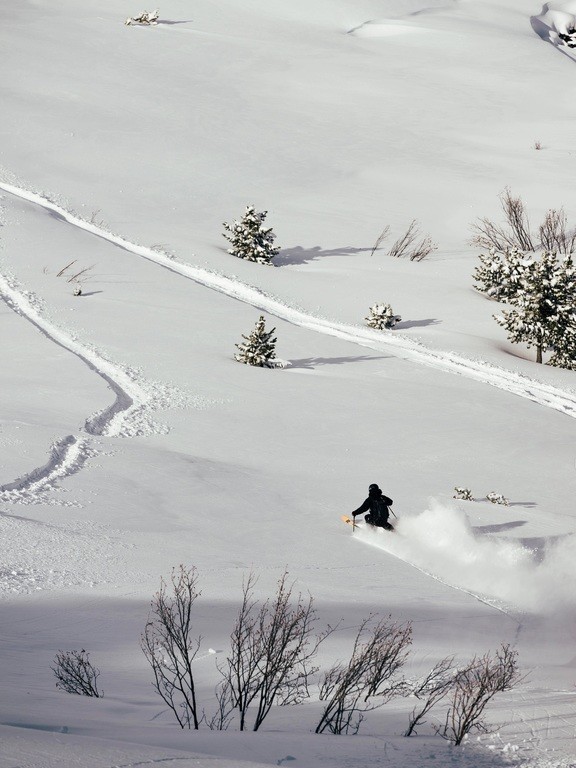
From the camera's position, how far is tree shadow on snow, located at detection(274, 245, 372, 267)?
35.2 metres

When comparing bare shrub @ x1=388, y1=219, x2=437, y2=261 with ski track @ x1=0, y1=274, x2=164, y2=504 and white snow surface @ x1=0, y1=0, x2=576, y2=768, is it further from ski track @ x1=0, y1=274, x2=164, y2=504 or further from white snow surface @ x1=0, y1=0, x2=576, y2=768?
ski track @ x1=0, y1=274, x2=164, y2=504

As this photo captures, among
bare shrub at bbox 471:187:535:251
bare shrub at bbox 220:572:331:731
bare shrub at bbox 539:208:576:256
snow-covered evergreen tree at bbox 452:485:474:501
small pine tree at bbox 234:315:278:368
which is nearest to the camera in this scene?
bare shrub at bbox 220:572:331:731

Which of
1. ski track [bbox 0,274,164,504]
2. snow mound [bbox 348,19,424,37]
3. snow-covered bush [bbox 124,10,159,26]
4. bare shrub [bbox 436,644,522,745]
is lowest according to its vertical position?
ski track [bbox 0,274,164,504]

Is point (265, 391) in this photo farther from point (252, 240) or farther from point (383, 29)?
point (383, 29)

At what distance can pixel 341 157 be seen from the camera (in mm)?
46938

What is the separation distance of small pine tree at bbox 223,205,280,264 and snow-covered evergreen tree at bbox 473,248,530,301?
7.01m

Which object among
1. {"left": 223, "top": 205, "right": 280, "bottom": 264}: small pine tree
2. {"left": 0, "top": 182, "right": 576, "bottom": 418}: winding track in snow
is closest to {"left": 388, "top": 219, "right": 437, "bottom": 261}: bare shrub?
{"left": 223, "top": 205, "right": 280, "bottom": 264}: small pine tree

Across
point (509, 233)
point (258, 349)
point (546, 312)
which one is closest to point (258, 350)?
point (258, 349)

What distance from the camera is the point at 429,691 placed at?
743 cm

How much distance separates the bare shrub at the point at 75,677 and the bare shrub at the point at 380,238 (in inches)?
1218

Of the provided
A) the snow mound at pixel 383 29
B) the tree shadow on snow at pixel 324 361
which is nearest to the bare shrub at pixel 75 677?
the tree shadow on snow at pixel 324 361

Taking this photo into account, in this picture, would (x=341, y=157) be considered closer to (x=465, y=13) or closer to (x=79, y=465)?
(x=465, y=13)

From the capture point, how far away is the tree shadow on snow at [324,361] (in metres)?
22.5

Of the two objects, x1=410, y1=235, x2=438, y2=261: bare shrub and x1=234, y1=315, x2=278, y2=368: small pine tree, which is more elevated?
x1=410, y1=235, x2=438, y2=261: bare shrub
